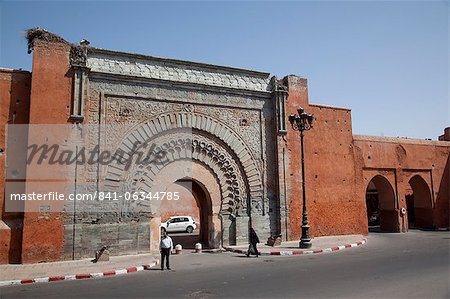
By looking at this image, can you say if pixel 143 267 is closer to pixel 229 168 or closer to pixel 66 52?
pixel 229 168

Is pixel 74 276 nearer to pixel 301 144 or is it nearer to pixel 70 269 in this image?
pixel 70 269

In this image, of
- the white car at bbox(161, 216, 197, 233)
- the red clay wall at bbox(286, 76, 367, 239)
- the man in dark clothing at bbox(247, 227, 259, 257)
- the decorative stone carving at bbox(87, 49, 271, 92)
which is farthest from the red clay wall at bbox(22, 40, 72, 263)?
the white car at bbox(161, 216, 197, 233)

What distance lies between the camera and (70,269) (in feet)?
29.3

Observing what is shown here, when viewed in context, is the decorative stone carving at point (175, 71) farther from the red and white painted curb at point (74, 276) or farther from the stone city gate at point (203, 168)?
the red and white painted curb at point (74, 276)

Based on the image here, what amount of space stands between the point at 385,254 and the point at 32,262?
32.1ft

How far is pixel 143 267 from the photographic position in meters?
9.17

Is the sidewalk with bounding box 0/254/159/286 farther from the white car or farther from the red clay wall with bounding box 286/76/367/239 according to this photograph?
the white car

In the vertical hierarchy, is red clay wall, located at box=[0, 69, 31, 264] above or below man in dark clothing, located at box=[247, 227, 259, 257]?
above

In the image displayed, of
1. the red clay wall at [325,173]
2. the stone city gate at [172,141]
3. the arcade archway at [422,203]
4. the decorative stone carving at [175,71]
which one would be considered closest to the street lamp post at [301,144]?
the red clay wall at [325,173]

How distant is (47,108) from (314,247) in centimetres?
931

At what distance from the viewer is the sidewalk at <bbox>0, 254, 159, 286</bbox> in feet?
26.2

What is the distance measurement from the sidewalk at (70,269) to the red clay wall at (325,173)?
6354 millimetres

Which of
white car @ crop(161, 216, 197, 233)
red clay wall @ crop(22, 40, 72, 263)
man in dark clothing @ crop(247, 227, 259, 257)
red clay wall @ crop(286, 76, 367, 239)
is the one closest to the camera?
red clay wall @ crop(22, 40, 72, 263)

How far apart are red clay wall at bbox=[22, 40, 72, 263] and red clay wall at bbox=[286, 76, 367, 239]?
7954 millimetres
